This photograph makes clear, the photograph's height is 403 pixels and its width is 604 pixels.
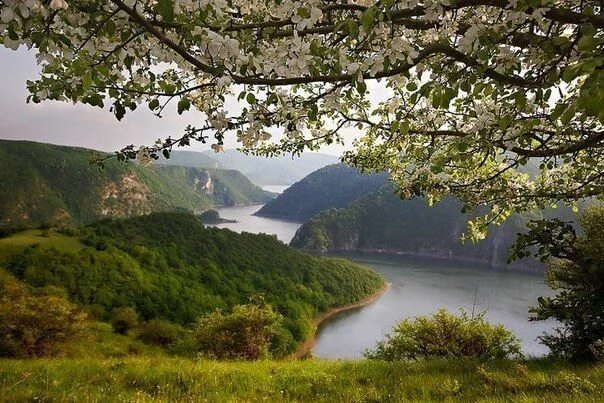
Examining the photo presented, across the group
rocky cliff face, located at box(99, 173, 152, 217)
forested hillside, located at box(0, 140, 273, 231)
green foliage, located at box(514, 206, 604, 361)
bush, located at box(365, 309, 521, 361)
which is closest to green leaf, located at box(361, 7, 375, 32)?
green foliage, located at box(514, 206, 604, 361)

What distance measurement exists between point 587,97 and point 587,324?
32.1 ft

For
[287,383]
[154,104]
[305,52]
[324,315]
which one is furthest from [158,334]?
[305,52]

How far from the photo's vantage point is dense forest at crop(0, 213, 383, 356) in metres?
53.3

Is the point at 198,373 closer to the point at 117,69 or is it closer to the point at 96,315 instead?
the point at 117,69

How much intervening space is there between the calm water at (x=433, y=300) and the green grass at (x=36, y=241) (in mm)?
39231

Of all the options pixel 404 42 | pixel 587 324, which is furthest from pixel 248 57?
pixel 587 324

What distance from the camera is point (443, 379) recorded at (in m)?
6.99

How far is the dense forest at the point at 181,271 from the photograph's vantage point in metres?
53.3

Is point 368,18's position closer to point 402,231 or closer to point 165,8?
point 165,8

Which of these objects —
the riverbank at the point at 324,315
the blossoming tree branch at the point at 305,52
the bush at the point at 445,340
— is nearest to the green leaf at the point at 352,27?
the blossoming tree branch at the point at 305,52

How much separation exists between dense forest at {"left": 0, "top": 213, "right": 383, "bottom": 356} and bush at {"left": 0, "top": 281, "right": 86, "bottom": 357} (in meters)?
29.1

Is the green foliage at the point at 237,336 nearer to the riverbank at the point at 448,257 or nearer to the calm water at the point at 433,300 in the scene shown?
the calm water at the point at 433,300

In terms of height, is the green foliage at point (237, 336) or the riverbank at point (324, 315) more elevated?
the green foliage at point (237, 336)

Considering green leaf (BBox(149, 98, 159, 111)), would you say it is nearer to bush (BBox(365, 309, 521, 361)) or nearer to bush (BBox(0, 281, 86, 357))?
bush (BBox(365, 309, 521, 361))
